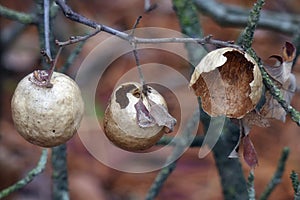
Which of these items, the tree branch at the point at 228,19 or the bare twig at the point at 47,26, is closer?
the bare twig at the point at 47,26

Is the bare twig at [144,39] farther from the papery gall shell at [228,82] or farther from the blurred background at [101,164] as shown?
the blurred background at [101,164]

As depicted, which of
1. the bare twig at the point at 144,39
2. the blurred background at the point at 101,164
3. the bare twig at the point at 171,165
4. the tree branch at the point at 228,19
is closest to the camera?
the bare twig at the point at 144,39

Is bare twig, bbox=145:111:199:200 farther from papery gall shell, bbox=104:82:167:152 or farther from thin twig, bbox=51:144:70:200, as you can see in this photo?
papery gall shell, bbox=104:82:167:152

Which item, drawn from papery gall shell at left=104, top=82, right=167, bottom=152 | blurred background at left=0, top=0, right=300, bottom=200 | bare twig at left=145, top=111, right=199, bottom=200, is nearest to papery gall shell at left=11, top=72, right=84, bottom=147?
papery gall shell at left=104, top=82, right=167, bottom=152

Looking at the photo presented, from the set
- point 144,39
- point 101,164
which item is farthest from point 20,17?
point 101,164

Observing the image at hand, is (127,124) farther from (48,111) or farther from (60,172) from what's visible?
(60,172)

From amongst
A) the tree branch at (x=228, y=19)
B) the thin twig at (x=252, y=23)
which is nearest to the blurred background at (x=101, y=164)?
the tree branch at (x=228, y=19)
